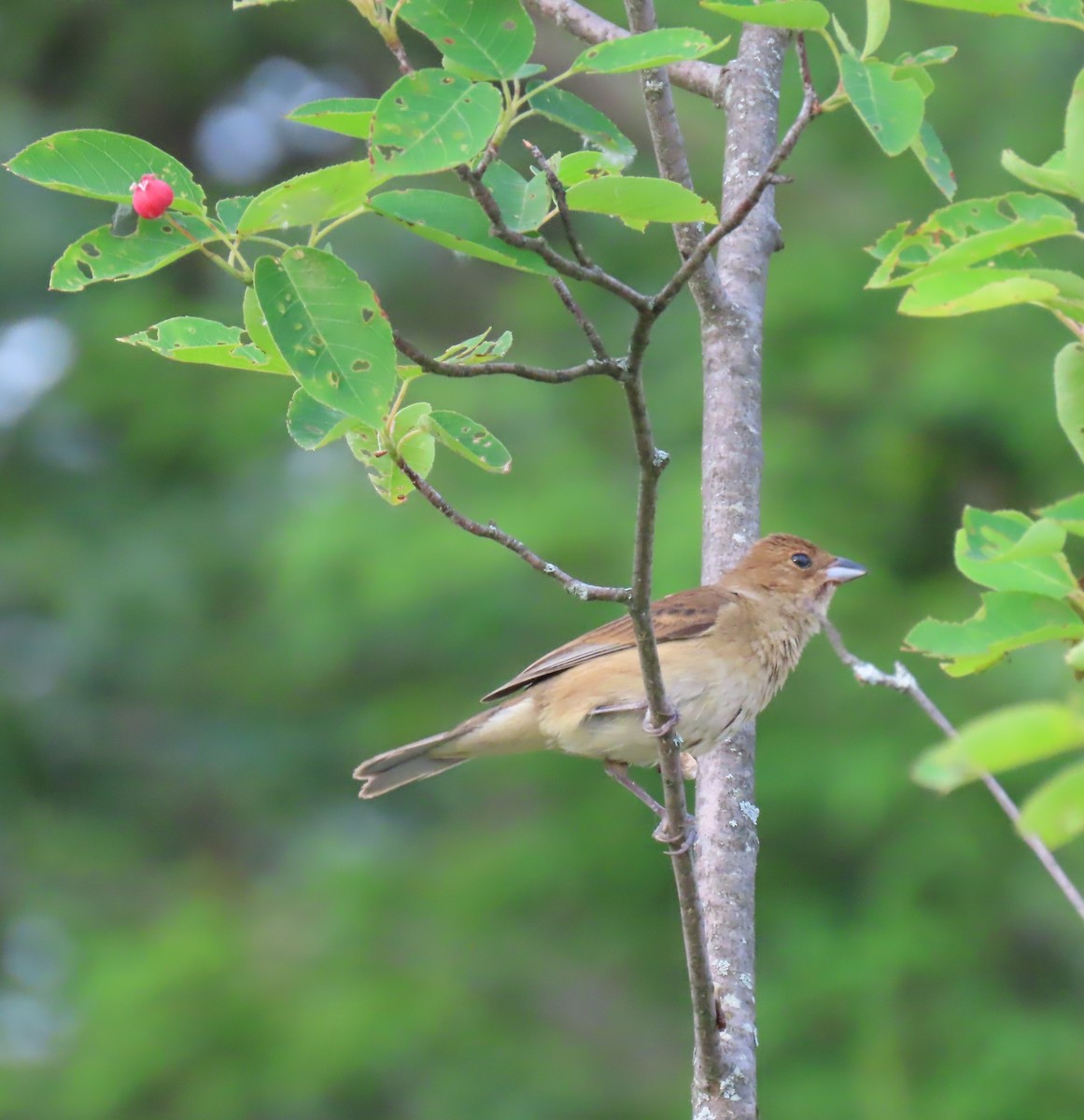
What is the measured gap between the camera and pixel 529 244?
2096 millimetres

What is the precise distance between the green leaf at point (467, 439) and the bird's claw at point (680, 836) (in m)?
0.85

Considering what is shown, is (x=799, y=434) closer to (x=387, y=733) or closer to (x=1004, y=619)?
(x=387, y=733)

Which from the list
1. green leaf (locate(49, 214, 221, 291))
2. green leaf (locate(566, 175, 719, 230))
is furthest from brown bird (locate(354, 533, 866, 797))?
green leaf (locate(49, 214, 221, 291))

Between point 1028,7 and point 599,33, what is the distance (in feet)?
7.89

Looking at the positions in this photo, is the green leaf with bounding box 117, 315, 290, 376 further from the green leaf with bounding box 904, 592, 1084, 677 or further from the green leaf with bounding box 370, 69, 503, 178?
Result: the green leaf with bounding box 904, 592, 1084, 677

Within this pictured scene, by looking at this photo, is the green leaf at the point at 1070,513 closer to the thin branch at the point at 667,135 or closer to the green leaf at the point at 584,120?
the green leaf at the point at 584,120

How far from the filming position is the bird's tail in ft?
15.8

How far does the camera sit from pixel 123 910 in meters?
10.8

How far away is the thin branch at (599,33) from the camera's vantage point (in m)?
4.33

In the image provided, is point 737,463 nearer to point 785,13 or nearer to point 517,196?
point 517,196

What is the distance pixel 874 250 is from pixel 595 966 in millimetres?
7187

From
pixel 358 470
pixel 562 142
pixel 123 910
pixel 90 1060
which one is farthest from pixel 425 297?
pixel 90 1060

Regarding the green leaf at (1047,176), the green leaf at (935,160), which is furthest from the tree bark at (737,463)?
the green leaf at (1047,176)

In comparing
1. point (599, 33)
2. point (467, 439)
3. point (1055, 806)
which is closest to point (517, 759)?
point (599, 33)
